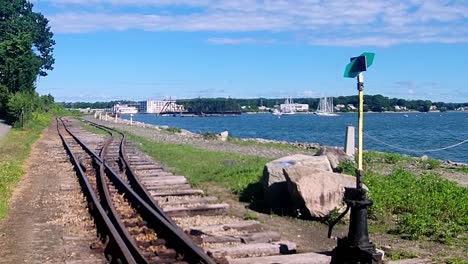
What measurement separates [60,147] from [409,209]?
19.8 m

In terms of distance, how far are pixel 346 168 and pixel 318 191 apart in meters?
4.69

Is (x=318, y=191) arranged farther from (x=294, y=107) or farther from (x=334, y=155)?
(x=294, y=107)

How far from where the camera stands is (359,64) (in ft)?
22.1

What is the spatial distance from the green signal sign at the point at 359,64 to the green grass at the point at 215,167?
646cm

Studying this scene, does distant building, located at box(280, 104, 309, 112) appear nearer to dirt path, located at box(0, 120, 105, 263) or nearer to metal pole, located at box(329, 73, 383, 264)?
dirt path, located at box(0, 120, 105, 263)

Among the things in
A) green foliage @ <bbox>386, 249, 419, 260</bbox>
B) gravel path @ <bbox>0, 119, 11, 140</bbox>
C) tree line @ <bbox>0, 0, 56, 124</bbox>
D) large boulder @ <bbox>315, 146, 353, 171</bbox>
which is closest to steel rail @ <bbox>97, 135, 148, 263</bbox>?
green foliage @ <bbox>386, 249, 419, 260</bbox>

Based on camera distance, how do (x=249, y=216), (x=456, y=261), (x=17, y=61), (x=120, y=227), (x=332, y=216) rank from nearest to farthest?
(x=456, y=261), (x=120, y=227), (x=332, y=216), (x=249, y=216), (x=17, y=61)

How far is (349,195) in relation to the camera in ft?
22.3

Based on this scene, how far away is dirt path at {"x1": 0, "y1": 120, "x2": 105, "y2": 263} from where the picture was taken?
26.8 ft

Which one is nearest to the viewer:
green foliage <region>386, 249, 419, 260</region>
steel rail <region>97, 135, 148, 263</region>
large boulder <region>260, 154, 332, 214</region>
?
steel rail <region>97, 135, 148, 263</region>

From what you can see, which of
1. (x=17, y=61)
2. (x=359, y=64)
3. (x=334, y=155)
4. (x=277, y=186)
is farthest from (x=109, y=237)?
(x=17, y=61)

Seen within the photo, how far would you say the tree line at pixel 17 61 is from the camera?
4509cm

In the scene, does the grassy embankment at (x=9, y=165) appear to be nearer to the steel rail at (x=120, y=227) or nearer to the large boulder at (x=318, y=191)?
the steel rail at (x=120, y=227)

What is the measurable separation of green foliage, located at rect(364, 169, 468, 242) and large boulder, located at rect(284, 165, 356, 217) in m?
0.80
